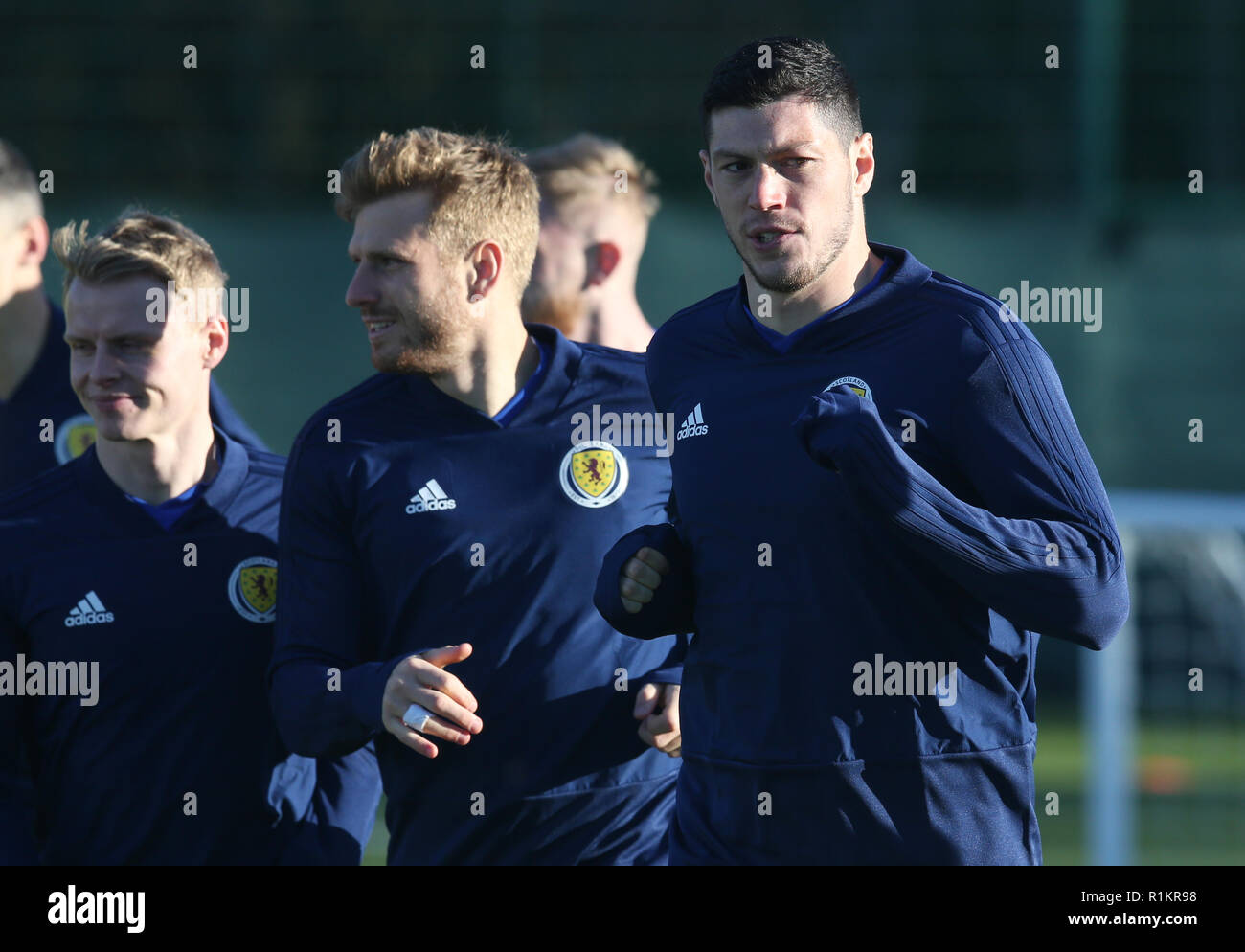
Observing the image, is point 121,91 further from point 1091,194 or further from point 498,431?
point 498,431

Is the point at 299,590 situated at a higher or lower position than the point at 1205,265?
lower

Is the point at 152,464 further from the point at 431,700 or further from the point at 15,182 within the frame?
the point at 15,182

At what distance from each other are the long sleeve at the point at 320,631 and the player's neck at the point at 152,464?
0.95 ft

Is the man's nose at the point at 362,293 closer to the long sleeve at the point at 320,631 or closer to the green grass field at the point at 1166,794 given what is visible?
the long sleeve at the point at 320,631

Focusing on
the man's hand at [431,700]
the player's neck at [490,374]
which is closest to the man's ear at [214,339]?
the player's neck at [490,374]

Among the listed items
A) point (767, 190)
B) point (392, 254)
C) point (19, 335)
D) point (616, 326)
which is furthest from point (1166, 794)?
point (767, 190)

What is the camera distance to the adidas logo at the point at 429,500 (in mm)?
3316

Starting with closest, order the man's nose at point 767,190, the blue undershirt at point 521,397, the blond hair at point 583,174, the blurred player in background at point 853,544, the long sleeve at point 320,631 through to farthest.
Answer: the blurred player in background at point 853,544 < the man's nose at point 767,190 < the long sleeve at point 320,631 < the blue undershirt at point 521,397 < the blond hair at point 583,174

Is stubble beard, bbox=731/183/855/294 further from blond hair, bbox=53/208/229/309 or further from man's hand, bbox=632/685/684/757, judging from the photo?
blond hair, bbox=53/208/229/309

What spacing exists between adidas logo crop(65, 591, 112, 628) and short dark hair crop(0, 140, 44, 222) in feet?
5.45

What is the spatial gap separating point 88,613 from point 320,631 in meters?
0.52

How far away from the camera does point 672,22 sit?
429 inches

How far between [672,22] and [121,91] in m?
3.69

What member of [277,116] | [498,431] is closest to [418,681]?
[498,431]
